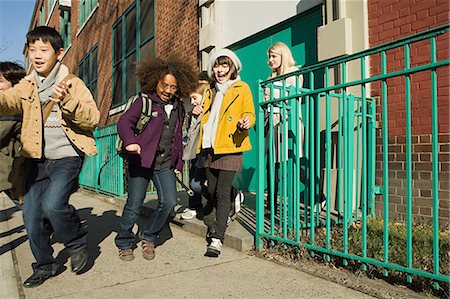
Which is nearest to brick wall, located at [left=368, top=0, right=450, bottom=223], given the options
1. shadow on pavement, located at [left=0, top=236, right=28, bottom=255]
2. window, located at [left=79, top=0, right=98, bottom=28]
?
shadow on pavement, located at [left=0, top=236, right=28, bottom=255]

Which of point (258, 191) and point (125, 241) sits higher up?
point (258, 191)

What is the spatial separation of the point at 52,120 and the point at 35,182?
469 millimetres

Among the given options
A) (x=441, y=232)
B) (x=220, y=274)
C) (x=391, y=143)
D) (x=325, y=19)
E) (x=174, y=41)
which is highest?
(x=174, y=41)

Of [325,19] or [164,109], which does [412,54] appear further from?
[164,109]

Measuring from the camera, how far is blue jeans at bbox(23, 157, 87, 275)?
9.19 ft

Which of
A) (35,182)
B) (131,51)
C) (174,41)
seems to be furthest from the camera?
(131,51)

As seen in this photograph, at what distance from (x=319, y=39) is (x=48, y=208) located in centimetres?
352

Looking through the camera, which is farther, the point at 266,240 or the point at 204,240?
the point at 204,240

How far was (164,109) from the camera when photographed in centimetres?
346

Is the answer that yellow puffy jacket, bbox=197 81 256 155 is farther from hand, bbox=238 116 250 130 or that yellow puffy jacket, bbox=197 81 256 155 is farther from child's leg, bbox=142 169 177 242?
child's leg, bbox=142 169 177 242

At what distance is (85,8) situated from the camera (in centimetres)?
1703

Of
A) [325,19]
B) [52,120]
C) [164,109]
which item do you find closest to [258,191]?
[164,109]

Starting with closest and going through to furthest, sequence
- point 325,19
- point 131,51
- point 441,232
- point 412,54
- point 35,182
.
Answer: point 35,182
point 441,232
point 412,54
point 325,19
point 131,51

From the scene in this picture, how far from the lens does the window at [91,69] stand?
15.4m
